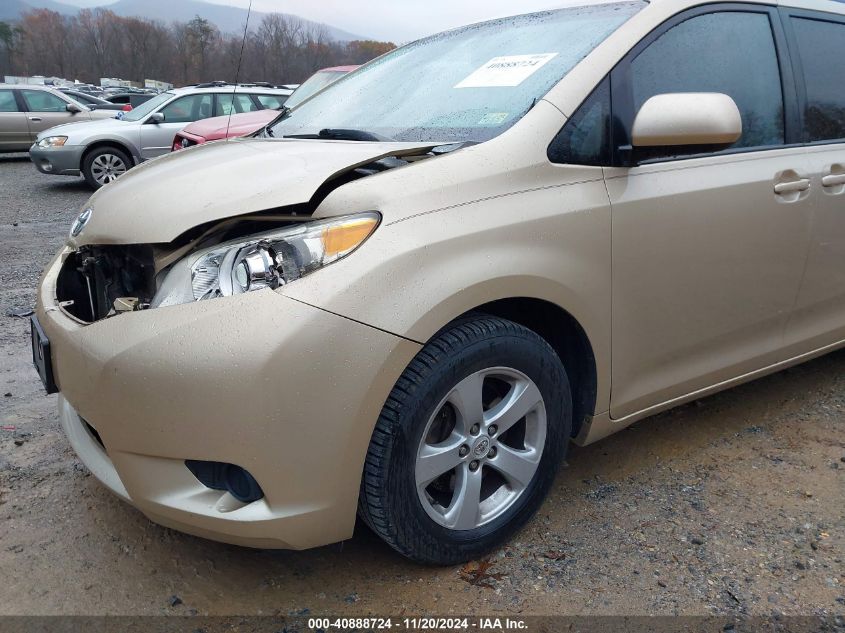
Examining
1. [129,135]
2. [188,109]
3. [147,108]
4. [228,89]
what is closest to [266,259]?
[129,135]

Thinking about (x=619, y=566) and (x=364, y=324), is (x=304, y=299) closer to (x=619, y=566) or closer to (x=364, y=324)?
(x=364, y=324)

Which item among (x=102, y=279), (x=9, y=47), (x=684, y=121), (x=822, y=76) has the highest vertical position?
(x=9, y=47)

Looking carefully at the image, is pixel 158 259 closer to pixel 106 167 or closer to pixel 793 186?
pixel 793 186

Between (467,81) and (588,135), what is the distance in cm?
54

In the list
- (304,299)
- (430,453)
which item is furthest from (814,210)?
(304,299)

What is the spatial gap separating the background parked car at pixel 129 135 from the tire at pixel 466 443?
8773mm

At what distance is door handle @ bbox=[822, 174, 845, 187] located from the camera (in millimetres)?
2686

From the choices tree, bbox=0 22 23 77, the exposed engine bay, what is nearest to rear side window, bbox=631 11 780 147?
the exposed engine bay

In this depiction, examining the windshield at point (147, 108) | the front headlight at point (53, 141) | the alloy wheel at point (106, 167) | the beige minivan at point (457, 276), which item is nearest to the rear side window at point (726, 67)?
the beige minivan at point (457, 276)

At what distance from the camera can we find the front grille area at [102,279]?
80.0 inches

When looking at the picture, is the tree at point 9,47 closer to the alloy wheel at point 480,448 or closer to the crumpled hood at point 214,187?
the crumpled hood at point 214,187

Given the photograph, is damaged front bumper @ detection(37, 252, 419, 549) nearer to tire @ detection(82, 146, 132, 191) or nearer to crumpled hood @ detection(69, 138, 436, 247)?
crumpled hood @ detection(69, 138, 436, 247)

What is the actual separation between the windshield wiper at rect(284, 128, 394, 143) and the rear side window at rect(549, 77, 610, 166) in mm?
579

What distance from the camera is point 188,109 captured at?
34.6ft
